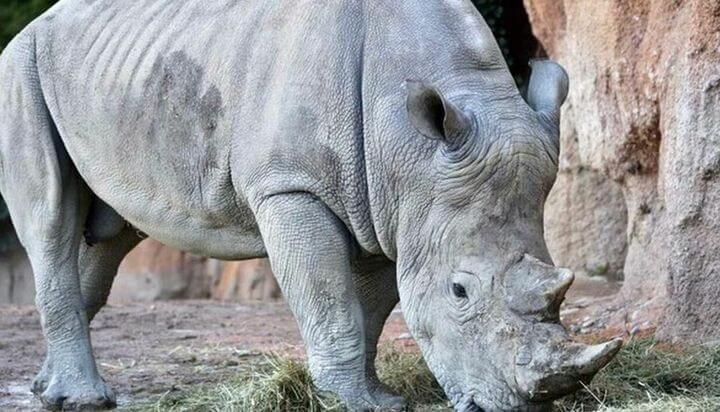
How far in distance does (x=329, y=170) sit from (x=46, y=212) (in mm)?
2073

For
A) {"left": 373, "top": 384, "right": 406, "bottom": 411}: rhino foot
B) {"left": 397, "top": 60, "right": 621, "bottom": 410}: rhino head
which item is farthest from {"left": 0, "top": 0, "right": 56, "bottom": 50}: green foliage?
{"left": 397, "top": 60, "right": 621, "bottom": 410}: rhino head

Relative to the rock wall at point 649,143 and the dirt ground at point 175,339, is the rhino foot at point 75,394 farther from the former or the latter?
the rock wall at point 649,143

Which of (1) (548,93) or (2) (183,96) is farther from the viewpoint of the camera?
(2) (183,96)

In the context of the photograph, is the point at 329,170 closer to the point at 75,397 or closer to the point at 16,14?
the point at 75,397

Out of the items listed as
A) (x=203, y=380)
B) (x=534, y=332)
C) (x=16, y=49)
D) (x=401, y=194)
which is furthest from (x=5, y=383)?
(x=534, y=332)

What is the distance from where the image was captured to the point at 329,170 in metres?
6.70

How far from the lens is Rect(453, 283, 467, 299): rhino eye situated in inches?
249

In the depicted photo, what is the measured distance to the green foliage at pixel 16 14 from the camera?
621 inches

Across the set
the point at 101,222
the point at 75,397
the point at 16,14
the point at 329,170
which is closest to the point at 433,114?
the point at 329,170

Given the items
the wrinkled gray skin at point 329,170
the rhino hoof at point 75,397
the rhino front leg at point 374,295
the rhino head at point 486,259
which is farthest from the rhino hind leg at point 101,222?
the rhino head at point 486,259

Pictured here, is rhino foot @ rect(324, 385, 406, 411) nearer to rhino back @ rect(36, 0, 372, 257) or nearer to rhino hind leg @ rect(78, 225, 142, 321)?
rhino back @ rect(36, 0, 372, 257)

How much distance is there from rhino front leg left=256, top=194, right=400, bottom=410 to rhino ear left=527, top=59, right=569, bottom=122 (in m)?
1.05

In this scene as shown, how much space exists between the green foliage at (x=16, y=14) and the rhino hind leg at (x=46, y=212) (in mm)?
7718

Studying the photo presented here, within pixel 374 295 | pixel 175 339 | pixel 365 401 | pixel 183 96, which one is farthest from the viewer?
pixel 175 339
